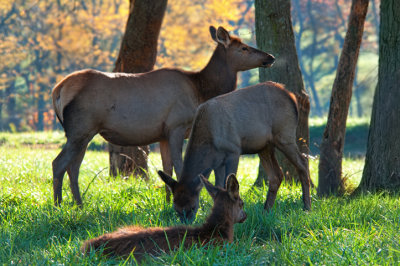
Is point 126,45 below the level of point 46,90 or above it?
above

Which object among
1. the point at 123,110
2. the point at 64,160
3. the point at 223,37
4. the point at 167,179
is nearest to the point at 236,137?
the point at 167,179

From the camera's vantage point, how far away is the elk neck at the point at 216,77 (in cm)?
832

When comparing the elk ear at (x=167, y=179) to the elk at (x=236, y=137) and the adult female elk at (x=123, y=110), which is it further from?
the adult female elk at (x=123, y=110)

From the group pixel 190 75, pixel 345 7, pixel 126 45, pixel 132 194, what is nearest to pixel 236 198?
pixel 132 194

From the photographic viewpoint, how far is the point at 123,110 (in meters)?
7.68

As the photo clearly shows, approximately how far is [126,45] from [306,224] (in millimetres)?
5817

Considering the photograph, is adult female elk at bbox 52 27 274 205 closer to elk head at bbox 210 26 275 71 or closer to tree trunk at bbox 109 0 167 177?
elk head at bbox 210 26 275 71

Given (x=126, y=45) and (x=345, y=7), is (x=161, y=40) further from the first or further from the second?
(x=126, y=45)

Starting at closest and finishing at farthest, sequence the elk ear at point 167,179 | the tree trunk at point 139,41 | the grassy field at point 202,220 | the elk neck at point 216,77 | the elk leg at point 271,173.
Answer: the grassy field at point 202,220, the elk ear at point 167,179, the elk leg at point 271,173, the elk neck at point 216,77, the tree trunk at point 139,41

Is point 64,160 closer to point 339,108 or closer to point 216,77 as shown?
point 216,77

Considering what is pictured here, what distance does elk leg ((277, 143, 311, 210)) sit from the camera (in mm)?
7137

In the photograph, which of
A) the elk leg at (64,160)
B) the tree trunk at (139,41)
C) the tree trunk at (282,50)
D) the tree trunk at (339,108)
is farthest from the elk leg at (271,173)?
the tree trunk at (139,41)

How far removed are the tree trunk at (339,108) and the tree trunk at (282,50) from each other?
396 millimetres

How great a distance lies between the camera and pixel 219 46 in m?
8.57
